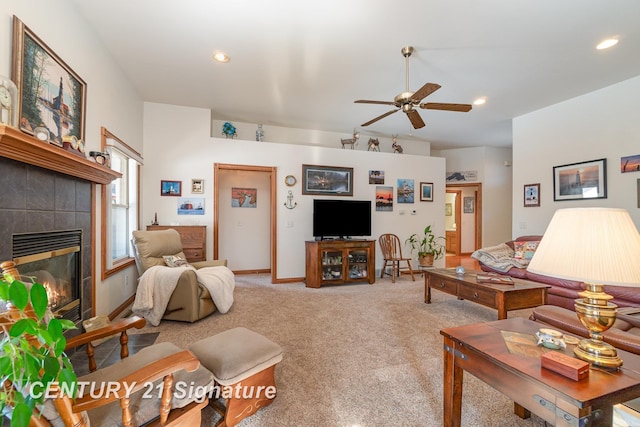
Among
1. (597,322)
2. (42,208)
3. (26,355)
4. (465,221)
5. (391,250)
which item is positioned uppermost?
(42,208)

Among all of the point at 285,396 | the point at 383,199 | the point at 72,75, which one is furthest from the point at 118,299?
the point at 383,199

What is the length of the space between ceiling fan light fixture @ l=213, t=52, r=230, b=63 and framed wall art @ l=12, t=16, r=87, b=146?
1264 millimetres

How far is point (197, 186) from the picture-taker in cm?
453

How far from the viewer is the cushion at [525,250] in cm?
415

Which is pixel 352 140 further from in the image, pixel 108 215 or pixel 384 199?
pixel 108 215

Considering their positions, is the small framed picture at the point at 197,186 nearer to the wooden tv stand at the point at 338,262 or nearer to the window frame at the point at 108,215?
the window frame at the point at 108,215

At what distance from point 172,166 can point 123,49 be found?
1789 mm

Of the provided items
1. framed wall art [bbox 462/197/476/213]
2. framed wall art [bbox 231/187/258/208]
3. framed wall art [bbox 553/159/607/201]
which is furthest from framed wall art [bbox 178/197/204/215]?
framed wall art [bbox 462/197/476/213]

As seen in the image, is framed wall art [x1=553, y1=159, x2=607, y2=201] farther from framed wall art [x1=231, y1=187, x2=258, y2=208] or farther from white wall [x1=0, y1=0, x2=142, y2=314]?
white wall [x1=0, y1=0, x2=142, y2=314]

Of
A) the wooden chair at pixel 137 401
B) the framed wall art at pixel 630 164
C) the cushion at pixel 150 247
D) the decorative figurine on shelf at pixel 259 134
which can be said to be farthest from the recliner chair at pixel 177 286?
the framed wall art at pixel 630 164

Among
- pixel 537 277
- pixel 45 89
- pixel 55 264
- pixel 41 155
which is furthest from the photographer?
pixel 537 277

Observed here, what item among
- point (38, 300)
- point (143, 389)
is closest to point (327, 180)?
point (143, 389)

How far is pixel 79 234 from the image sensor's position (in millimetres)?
2393

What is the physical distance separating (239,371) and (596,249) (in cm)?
170
